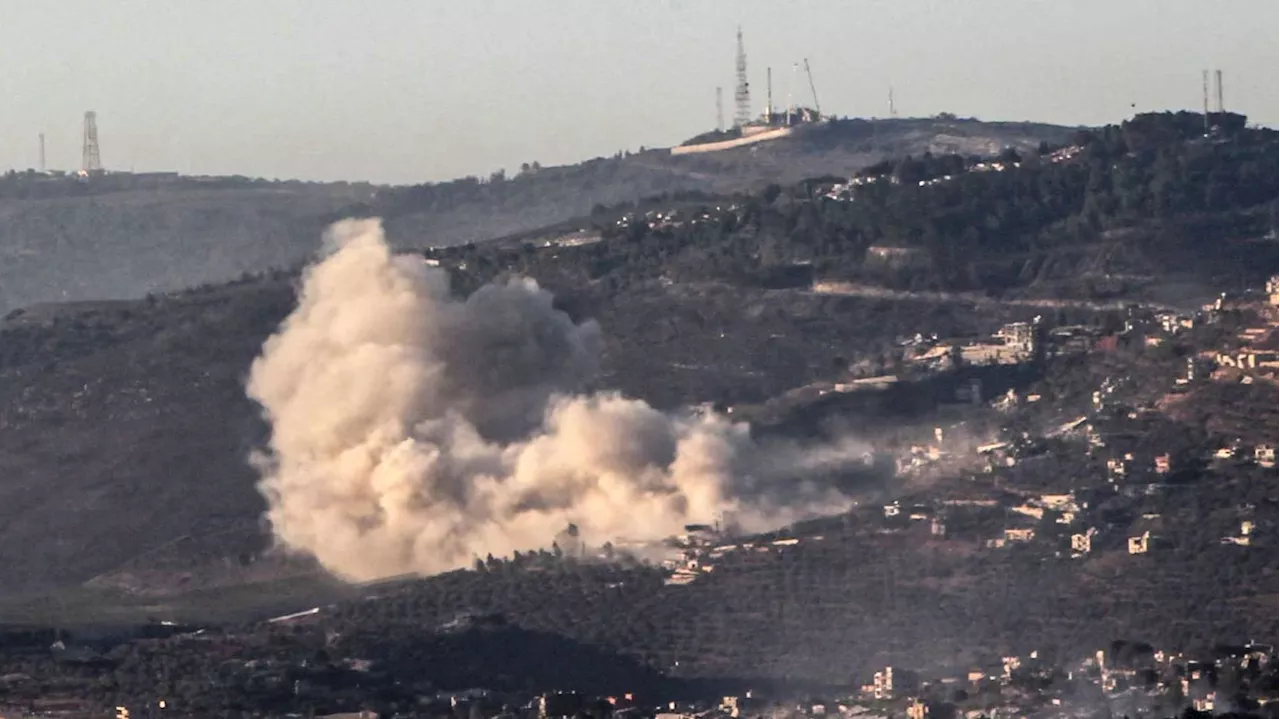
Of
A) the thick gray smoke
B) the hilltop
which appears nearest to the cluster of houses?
the hilltop

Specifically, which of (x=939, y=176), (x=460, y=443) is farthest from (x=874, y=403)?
(x=939, y=176)

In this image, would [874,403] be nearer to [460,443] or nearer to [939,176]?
[460,443]

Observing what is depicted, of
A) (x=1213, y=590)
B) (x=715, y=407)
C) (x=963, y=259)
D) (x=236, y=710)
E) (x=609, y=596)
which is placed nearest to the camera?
(x=236, y=710)

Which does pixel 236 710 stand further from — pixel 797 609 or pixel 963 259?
pixel 963 259

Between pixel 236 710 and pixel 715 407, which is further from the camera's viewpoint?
pixel 715 407

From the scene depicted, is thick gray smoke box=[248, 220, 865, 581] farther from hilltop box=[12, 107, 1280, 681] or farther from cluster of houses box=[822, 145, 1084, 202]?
cluster of houses box=[822, 145, 1084, 202]

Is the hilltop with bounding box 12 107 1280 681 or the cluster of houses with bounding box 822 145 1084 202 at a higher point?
the cluster of houses with bounding box 822 145 1084 202

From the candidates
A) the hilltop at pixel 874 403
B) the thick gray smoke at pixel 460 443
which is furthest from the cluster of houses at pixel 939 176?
the thick gray smoke at pixel 460 443

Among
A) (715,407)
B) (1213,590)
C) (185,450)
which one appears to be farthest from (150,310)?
(1213,590)

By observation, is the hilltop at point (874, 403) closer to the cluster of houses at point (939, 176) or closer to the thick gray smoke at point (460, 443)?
the cluster of houses at point (939, 176)
